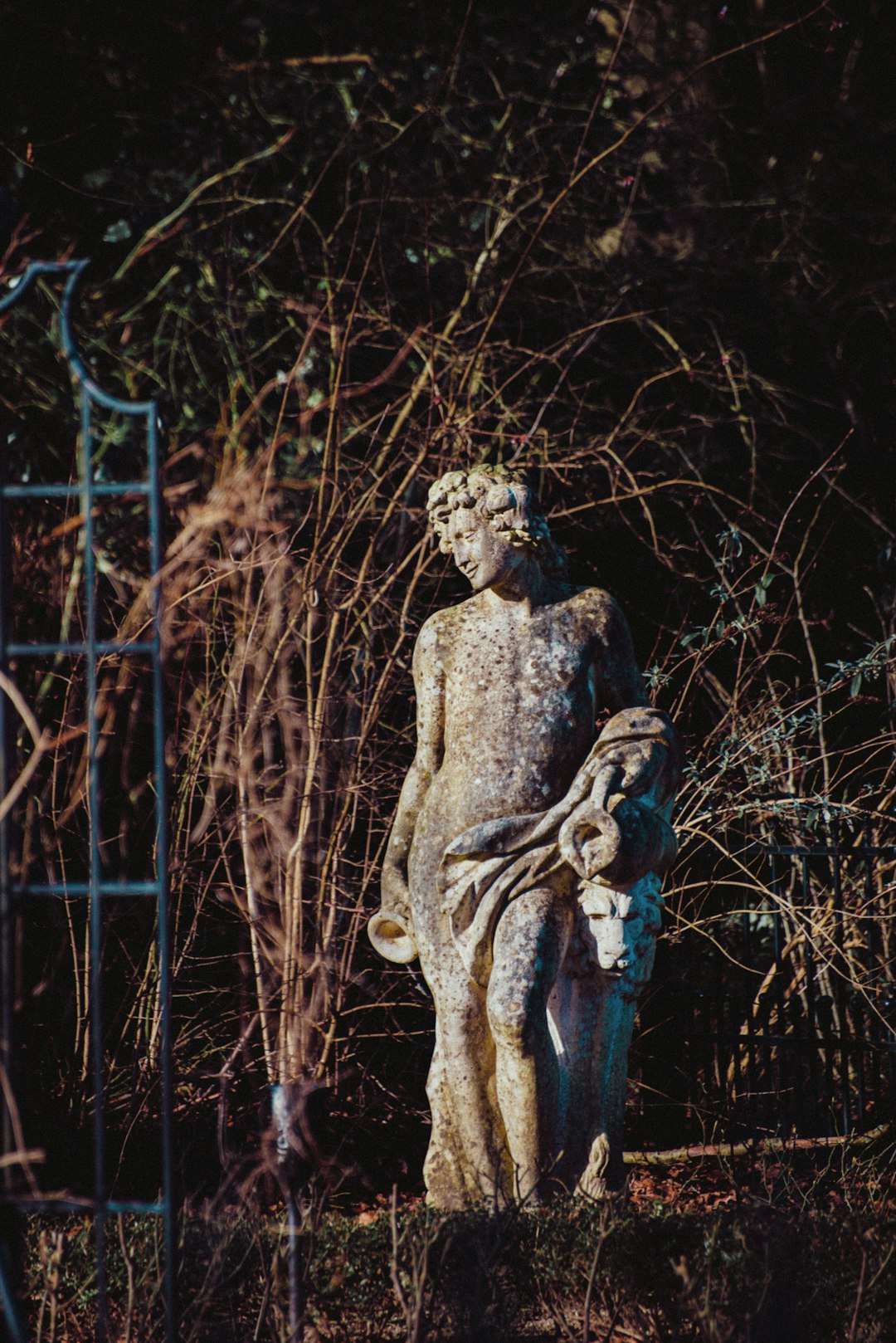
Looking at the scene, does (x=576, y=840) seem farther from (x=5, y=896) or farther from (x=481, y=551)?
(x=5, y=896)

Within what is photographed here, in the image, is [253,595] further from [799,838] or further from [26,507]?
[799,838]

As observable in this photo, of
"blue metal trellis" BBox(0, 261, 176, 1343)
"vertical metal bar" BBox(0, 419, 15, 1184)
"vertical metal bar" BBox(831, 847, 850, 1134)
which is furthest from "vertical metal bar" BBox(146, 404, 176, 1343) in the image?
"vertical metal bar" BBox(831, 847, 850, 1134)

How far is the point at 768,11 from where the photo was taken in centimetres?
819

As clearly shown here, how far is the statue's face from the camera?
4199 millimetres

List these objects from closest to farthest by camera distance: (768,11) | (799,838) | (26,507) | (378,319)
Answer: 1. (26,507)
2. (378,319)
3. (799,838)
4. (768,11)

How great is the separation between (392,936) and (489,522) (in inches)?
45.9

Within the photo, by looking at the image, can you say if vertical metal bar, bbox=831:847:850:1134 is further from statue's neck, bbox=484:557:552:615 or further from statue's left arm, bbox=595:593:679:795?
statue's neck, bbox=484:557:552:615

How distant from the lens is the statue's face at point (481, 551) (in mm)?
4199

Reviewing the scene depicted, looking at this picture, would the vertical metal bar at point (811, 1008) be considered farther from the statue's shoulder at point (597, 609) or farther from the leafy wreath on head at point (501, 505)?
the leafy wreath on head at point (501, 505)

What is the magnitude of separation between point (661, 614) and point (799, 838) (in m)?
1.45

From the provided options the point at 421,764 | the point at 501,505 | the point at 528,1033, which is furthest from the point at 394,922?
the point at 501,505

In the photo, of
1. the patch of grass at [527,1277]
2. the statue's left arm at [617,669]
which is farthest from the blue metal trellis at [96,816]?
the statue's left arm at [617,669]

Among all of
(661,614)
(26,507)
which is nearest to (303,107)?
(26,507)

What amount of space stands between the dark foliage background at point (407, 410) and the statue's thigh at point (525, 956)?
77.8 inches
